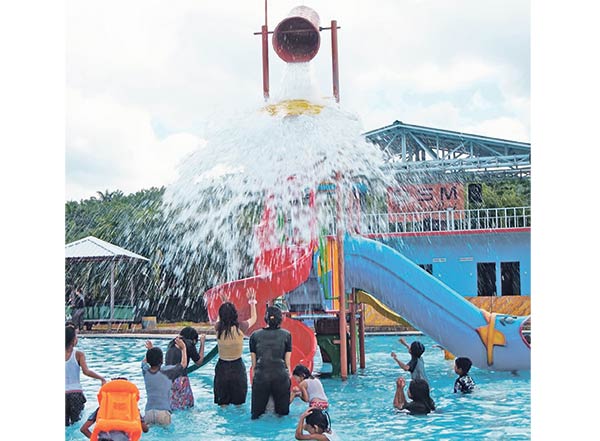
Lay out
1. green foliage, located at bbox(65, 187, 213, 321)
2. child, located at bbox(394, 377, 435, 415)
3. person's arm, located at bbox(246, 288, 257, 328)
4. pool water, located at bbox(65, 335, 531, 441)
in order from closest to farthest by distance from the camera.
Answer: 1. pool water, located at bbox(65, 335, 531, 441)
2. child, located at bbox(394, 377, 435, 415)
3. person's arm, located at bbox(246, 288, 257, 328)
4. green foliage, located at bbox(65, 187, 213, 321)

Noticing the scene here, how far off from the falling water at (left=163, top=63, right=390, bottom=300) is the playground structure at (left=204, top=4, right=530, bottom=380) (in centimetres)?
8

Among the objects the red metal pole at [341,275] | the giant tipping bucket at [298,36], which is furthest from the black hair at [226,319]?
the giant tipping bucket at [298,36]

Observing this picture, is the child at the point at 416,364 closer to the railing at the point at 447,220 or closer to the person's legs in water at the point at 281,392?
the person's legs in water at the point at 281,392

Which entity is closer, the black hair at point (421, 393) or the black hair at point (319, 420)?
the black hair at point (319, 420)

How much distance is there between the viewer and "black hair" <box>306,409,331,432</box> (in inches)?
172

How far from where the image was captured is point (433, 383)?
6.20m

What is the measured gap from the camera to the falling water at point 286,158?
5883mm

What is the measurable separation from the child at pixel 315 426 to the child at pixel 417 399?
3.01ft

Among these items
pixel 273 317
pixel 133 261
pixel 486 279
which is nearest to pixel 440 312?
pixel 486 279

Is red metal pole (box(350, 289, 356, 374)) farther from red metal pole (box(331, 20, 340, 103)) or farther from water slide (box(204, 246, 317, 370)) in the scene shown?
red metal pole (box(331, 20, 340, 103))

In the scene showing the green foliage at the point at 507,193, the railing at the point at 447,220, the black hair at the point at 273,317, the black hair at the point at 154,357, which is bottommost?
the black hair at the point at 154,357

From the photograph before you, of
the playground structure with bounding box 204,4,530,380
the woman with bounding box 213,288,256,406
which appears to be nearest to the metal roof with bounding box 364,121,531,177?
the playground structure with bounding box 204,4,530,380
